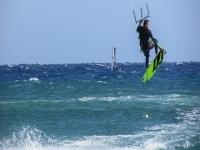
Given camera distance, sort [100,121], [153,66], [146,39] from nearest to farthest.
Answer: [146,39]
[153,66]
[100,121]

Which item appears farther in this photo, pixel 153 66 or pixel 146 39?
pixel 153 66

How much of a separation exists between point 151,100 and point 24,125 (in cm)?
1046

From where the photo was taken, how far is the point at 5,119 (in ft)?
77.2

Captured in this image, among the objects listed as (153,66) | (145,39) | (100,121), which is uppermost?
(145,39)

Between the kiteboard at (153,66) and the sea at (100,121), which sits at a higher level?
the kiteboard at (153,66)

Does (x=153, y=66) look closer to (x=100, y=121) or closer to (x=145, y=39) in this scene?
(x=145, y=39)

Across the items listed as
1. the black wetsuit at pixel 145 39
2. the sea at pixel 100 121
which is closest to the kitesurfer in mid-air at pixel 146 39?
the black wetsuit at pixel 145 39

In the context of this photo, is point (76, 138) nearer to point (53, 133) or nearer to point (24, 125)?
point (53, 133)

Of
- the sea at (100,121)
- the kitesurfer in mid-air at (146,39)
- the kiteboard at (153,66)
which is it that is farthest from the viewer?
the sea at (100,121)

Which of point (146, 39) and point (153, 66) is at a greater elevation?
point (146, 39)

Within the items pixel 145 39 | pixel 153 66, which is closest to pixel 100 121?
pixel 153 66

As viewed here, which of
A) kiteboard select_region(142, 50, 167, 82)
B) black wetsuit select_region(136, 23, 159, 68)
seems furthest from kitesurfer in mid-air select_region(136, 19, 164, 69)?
kiteboard select_region(142, 50, 167, 82)

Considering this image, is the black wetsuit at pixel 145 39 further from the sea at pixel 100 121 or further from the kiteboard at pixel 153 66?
the sea at pixel 100 121

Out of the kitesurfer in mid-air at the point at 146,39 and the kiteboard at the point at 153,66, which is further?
the kiteboard at the point at 153,66
